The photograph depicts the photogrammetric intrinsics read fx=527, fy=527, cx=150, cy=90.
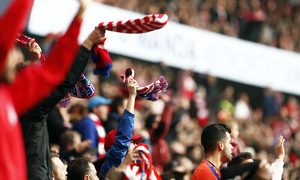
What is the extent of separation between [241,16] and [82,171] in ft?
42.6

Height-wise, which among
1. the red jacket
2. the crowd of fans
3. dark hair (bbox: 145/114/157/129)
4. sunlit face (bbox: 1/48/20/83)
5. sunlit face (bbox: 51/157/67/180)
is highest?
the crowd of fans

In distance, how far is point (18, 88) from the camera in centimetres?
238

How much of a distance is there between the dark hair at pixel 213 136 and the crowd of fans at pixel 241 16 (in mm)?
8348

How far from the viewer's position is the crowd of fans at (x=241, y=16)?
43.8 feet

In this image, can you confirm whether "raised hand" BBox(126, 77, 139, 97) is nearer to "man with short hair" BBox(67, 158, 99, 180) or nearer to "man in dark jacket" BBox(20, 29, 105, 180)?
"man with short hair" BBox(67, 158, 99, 180)

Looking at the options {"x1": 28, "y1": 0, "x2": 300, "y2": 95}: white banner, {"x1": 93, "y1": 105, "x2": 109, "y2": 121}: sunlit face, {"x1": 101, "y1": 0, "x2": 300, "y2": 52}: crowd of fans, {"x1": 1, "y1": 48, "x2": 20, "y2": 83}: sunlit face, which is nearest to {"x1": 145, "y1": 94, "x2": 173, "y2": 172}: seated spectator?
{"x1": 93, "y1": 105, "x2": 109, "y2": 121}: sunlit face

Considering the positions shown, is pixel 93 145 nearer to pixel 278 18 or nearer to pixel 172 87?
pixel 172 87

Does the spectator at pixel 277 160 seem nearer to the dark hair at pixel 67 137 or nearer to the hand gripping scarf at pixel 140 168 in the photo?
the hand gripping scarf at pixel 140 168

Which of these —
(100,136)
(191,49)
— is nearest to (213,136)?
(100,136)

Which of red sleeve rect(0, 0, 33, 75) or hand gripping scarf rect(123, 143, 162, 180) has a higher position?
red sleeve rect(0, 0, 33, 75)

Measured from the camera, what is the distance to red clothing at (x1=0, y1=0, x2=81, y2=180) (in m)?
2.28

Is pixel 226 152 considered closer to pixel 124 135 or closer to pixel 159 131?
pixel 124 135

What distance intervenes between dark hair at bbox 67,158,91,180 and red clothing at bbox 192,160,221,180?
82cm

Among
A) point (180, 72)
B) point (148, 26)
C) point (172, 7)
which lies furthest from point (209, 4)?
point (148, 26)
